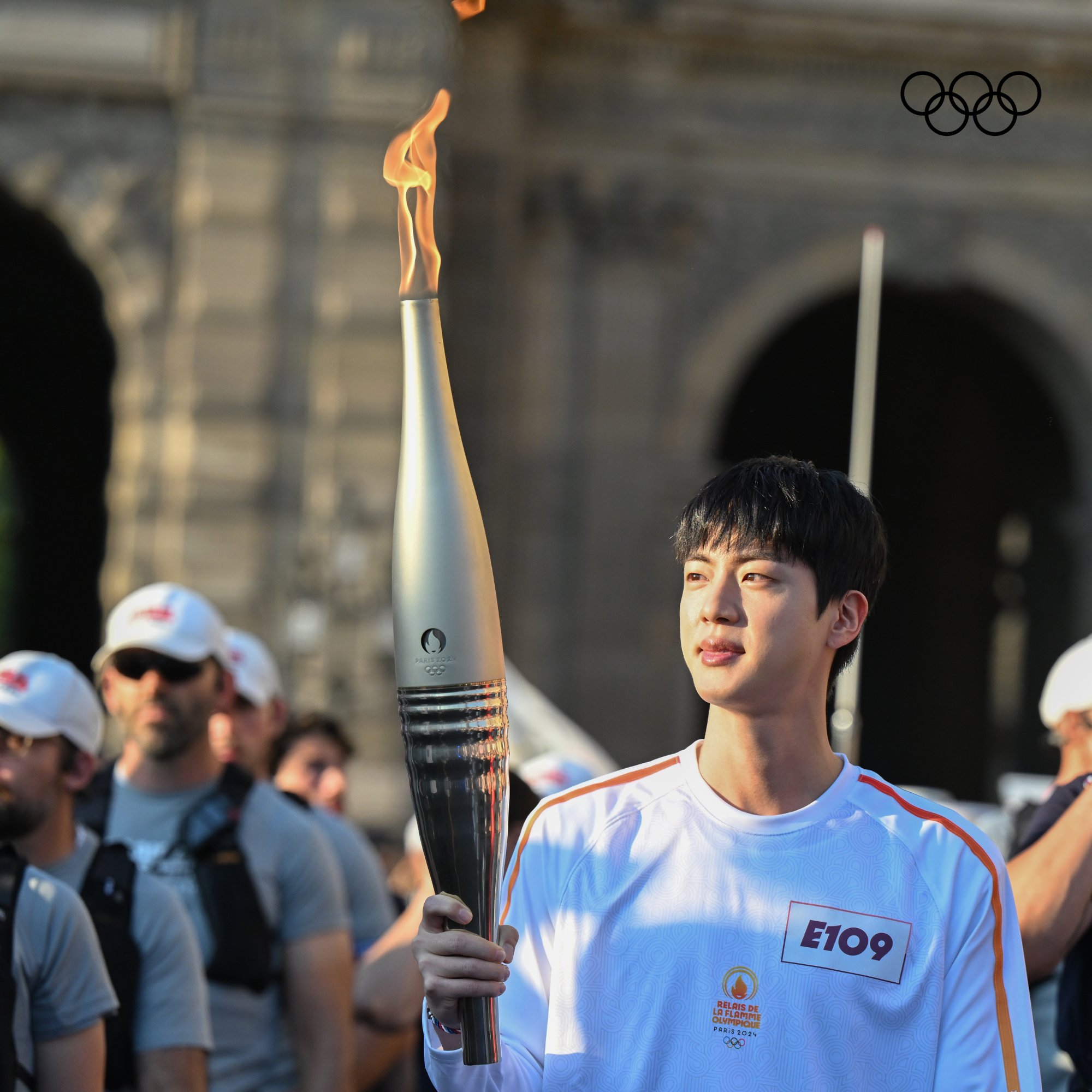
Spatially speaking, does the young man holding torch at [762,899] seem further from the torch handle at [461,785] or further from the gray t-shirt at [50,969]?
the gray t-shirt at [50,969]

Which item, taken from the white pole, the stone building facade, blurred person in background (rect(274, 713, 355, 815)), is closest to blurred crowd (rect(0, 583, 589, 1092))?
blurred person in background (rect(274, 713, 355, 815))

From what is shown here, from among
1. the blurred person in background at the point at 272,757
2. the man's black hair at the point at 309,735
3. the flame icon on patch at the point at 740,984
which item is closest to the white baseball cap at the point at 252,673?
the blurred person in background at the point at 272,757

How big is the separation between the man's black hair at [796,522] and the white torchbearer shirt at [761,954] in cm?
28

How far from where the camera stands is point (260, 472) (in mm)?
12562

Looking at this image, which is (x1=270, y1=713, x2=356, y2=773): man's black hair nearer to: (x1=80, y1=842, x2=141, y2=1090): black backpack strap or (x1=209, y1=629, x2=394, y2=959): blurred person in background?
(x1=209, y1=629, x2=394, y2=959): blurred person in background

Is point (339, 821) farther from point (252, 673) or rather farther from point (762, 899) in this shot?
point (762, 899)

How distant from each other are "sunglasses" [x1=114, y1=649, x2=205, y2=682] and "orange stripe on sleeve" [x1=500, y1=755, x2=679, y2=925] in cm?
195

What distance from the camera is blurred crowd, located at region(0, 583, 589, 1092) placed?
297 cm

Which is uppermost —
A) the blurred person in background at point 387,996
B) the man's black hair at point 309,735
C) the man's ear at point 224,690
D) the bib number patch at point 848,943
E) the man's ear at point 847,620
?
the man's ear at point 847,620

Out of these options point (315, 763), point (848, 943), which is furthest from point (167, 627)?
point (848, 943)

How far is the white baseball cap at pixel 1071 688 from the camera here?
3.54 metres

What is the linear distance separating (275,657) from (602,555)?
303 centimetres

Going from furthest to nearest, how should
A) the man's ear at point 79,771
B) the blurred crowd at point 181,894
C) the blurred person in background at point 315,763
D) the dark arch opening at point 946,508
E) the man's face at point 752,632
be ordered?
the dark arch opening at point 946,508 → the blurred person in background at point 315,763 → the man's ear at point 79,771 → the blurred crowd at point 181,894 → the man's face at point 752,632

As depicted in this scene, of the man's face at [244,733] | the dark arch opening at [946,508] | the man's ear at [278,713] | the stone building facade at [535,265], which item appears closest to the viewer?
the man's face at [244,733]
